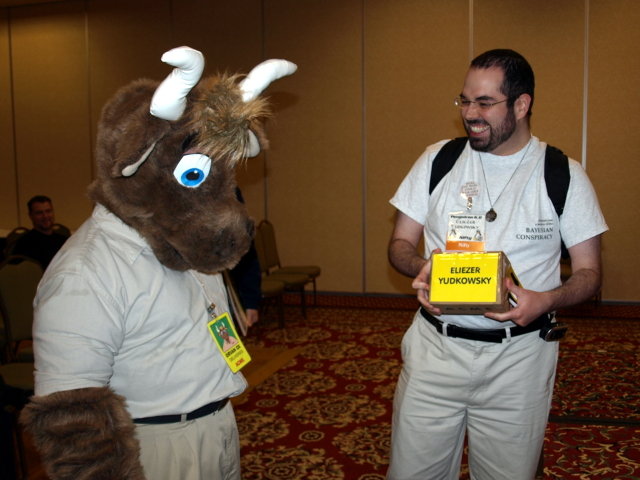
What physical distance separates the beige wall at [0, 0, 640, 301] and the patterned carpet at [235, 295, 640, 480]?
70.0 inches

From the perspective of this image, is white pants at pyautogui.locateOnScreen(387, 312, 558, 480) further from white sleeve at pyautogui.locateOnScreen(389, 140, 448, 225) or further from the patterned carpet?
the patterned carpet

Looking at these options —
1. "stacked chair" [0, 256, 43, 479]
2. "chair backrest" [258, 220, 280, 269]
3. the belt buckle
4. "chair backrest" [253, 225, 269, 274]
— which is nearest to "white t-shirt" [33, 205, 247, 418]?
the belt buckle

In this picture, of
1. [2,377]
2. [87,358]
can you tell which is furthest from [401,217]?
[2,377]

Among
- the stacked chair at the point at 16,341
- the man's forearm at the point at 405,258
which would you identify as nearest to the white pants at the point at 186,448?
the man's forearm at the point at 405,258

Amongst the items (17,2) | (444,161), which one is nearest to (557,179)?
(444,161)

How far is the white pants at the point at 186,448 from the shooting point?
1.36 meters

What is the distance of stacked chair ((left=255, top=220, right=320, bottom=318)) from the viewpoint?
6.11 meters

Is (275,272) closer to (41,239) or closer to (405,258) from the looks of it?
(41,239)

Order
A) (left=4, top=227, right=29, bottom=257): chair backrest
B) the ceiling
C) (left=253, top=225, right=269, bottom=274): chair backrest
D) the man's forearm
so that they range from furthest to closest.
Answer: the ceiling
(left=253, top=225, right=269, bottom=274): chair backrest
(left=4, top=227, right=29, bottom=257): chair backrest
the man's forearm

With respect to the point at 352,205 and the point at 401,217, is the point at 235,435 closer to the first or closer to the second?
the point at 401,217

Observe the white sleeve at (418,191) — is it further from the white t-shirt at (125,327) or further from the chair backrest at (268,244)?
the chair backrest at (268,244)

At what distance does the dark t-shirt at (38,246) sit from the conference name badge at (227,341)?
431cm

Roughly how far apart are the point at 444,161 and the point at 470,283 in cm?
52

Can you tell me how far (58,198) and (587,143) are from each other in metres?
7.05
